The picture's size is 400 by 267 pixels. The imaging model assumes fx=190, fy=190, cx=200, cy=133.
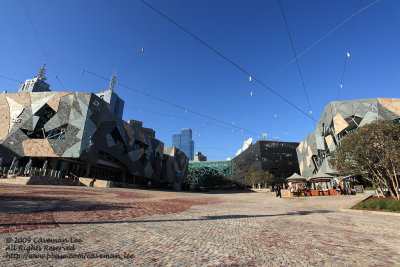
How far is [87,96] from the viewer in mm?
35250

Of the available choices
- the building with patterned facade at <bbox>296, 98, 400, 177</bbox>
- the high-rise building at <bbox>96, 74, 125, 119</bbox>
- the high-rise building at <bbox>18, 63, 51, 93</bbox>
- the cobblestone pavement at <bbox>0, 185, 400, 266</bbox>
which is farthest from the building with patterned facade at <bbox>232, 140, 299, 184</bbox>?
the high-rise building at <bbox>18, 63, 51, 93</bbox>

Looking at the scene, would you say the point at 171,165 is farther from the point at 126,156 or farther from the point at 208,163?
the point at 208,163

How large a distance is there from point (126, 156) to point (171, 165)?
73.6 ft

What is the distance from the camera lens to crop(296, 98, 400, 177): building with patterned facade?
28.8 m

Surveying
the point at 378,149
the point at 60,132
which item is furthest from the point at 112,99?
the point at 378,149

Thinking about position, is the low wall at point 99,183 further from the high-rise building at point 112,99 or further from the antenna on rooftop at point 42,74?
the antenna on rooftop at point 42,74

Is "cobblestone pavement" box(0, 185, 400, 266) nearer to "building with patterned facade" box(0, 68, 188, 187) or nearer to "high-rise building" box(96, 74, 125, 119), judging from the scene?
"building with patterned facade" box(0, 68, 188, 187)

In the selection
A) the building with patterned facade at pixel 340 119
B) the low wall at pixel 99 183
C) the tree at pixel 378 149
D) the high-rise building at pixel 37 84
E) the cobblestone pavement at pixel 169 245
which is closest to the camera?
the cobblestone pavement at pixel 169 245

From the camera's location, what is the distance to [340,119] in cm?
3375

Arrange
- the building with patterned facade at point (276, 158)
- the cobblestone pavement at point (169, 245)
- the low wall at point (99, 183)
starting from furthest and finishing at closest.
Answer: the building with patterned facade at point (276, 158) → the low wall at point (99, 183) → the cobblestone pavement at point (169, 245)

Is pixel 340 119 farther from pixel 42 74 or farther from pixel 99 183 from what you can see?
pixel 42 74

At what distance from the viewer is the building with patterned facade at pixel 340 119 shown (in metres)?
28.8

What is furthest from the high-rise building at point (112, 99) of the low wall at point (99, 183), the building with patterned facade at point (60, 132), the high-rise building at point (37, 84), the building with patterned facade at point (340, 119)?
the building with patterned facade at point (340, 119)

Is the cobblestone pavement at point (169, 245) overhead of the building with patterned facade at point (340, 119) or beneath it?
beneath
